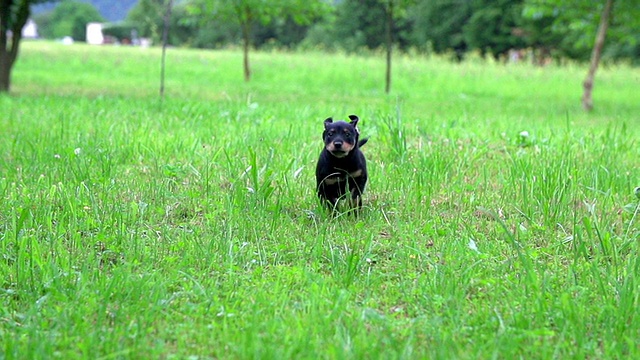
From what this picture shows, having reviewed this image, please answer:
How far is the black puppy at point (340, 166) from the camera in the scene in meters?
4.14

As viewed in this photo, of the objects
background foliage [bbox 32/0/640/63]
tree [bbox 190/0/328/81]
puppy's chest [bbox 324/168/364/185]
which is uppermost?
background foliage [bbox 32/0/640/63]

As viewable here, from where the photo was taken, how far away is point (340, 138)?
162 inches

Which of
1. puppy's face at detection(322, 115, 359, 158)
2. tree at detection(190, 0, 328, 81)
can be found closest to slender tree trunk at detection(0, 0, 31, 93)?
tree at detection(190, 0, 328, 81)

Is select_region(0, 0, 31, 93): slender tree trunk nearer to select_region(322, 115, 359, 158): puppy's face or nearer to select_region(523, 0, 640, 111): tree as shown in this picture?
select_region(523, 0, 640, 111): tree

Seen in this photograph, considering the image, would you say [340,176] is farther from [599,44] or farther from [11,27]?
[11,27]

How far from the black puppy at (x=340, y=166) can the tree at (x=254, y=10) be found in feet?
45.2

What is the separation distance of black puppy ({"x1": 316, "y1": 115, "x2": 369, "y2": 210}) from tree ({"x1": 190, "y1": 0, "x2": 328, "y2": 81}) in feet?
45.2

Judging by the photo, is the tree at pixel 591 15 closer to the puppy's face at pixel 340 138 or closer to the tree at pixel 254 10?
the tree at pixel 254 10

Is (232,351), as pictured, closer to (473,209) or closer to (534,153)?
(473,209)

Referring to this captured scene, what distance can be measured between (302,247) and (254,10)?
49.0ft

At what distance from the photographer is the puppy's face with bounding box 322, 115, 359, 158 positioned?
13.4ft

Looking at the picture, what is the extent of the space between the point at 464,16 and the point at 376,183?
50.6m

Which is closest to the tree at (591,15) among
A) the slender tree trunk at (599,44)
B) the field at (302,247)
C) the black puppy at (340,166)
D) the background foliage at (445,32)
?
the slender tree trunk at (599,44)

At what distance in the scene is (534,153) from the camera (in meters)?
6.54
